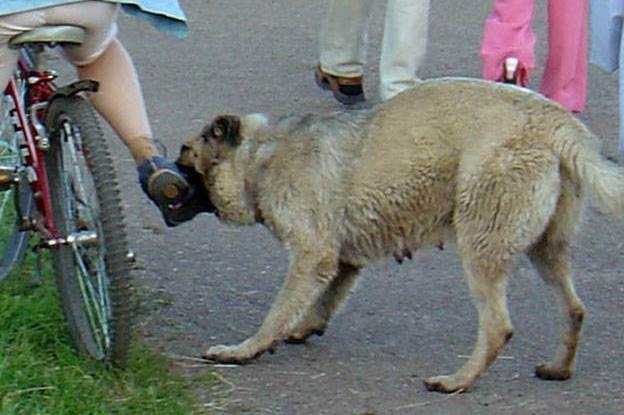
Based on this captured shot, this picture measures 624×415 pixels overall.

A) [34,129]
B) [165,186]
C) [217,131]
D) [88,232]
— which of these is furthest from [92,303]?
[217,131]

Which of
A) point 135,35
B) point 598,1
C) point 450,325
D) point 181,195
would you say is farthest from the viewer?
point 135,35

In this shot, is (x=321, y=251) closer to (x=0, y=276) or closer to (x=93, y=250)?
(x=93, y=250)

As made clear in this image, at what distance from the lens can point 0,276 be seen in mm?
5680

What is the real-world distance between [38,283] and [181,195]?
801 mm

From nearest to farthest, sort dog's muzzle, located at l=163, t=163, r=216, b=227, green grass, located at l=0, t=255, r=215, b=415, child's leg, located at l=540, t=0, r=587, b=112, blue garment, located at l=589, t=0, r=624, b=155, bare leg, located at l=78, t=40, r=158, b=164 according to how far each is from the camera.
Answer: green grass, located at l=0, t=255, r=215, b=415 < bare leg, located at l=78, t=40, r=158, b=164 < dog's muzzle, located at l=163, t=163, r=216, b=227 < blue garment, located at l=589, t=0, r=624, b=155 < child's leg, located at l=540, t=0, r=587, b=112

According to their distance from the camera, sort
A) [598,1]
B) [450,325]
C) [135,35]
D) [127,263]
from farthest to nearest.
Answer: [135,35]
[598,1]
[450,325]
[127,263]

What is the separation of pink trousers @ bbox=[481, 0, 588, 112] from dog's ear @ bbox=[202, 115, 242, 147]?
2.62 m

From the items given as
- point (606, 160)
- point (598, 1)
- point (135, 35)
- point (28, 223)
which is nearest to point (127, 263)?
point (28, 223)

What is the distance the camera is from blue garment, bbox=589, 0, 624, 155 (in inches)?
245

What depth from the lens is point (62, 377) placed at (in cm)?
484

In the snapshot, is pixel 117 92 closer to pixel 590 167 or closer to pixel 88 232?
pixel 88 232

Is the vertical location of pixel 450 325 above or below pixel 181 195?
below

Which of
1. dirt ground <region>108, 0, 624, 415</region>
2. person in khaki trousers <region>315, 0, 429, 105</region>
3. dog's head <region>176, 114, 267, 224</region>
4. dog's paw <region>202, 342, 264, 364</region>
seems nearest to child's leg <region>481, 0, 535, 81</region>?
person in khaki trousers <region>315, 0, 429, 105</region>

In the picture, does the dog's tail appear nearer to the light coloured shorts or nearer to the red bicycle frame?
the light coloured shorts
